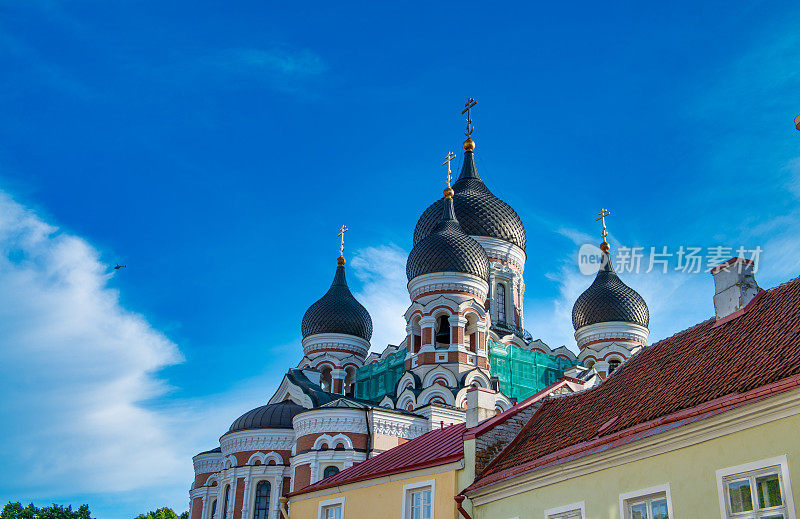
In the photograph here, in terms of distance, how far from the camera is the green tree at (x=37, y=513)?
1946 inches

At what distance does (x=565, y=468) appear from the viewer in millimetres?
11086

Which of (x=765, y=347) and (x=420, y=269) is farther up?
(x=420, y=269)

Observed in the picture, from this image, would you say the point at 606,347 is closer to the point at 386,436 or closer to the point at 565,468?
the point at 386,436

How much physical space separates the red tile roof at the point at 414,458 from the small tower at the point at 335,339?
18.2 m

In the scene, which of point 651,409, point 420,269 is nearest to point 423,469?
point 651,409

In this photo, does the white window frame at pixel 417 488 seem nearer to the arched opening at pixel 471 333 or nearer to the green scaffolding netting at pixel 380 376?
the arched opening at pixel 471 333

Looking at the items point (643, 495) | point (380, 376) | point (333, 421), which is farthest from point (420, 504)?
point (380, 376)

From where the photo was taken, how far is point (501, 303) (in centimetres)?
3672

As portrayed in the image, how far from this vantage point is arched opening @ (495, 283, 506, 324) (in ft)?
120

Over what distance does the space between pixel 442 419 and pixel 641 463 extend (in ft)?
61.2

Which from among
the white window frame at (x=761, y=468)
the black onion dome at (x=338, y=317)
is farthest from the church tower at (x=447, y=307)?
the white window frame at (x=761, y=468)

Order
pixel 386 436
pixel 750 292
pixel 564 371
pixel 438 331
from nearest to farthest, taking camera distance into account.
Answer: pixel 750 292 < pixel 386 436 < pixel 438 331 < pixel 564 371

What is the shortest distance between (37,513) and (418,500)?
44071 mm

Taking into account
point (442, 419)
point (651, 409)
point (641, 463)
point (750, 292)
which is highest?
point (442, 419)
